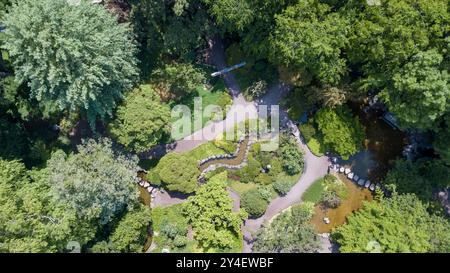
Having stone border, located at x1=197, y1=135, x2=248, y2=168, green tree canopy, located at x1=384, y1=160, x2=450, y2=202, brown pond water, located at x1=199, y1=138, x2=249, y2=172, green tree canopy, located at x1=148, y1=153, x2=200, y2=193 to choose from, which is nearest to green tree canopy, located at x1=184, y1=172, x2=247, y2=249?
green tree canopy, located at x1=148, y1=153, x2=200, y2=193

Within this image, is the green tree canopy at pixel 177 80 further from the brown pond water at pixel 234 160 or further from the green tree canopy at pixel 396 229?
the green tree canopy at pixel 396 229

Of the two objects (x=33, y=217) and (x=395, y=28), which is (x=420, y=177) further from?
(x=33, y=217)

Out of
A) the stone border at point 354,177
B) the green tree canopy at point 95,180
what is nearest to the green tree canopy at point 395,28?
the stone border at point 354,177

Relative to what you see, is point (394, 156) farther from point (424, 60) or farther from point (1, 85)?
point (1, 85)

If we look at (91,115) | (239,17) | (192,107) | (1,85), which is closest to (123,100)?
(91,115)

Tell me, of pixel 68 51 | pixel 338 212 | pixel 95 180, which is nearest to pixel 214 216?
pixel 95 180
